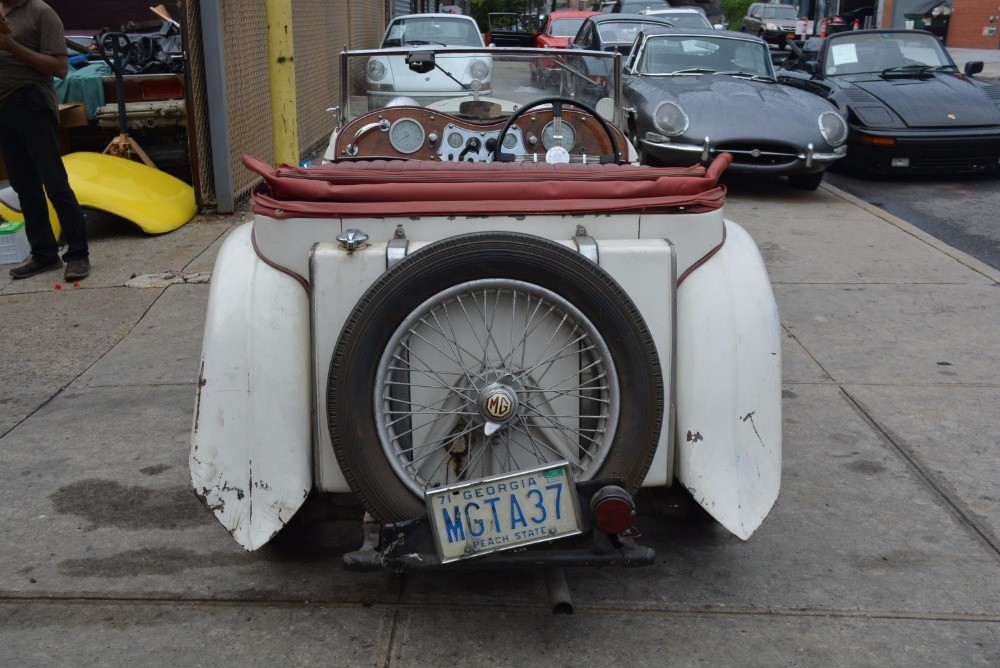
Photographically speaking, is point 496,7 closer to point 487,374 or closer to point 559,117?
point 559,117

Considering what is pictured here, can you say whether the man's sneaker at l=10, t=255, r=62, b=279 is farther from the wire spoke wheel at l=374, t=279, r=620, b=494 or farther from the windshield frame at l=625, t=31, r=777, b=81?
the windshield frame at l=625, t=31, r=777, b=81

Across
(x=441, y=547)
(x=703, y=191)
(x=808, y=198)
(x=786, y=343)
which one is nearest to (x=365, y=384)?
(x=441, y=547)

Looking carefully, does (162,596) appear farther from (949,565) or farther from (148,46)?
(148,46)

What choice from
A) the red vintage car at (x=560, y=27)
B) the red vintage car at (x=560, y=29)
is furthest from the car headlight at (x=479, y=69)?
the red vintage car at (x=560, y=27)

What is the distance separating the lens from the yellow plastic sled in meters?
7.21

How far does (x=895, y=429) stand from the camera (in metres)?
4.33

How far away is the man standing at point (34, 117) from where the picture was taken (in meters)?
5.97

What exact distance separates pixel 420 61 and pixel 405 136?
30.6 inches

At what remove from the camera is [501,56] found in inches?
212

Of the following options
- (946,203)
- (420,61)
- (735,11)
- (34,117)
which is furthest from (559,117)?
(735,11)

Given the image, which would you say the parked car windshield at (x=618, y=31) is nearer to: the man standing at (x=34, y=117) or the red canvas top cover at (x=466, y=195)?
the man standing at (x=34, y=117)

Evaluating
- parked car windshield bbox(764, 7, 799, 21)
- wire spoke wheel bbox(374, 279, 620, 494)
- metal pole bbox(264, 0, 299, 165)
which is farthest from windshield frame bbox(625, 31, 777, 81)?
parked car windshield bbox(764, 7, 799, 21)

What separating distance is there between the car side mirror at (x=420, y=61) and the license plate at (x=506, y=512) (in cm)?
326

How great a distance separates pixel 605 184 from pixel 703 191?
304mm
